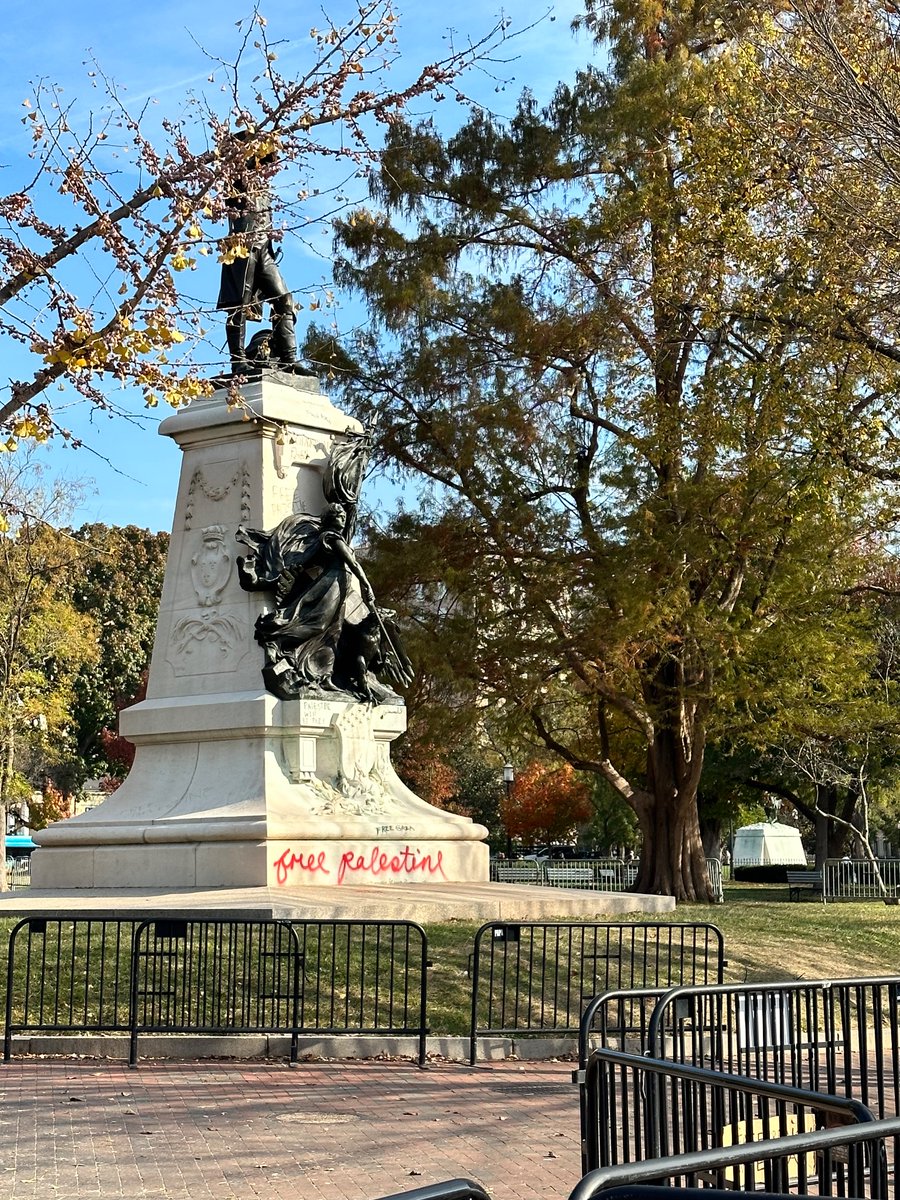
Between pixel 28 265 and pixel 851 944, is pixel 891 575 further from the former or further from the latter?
pixel 28 265

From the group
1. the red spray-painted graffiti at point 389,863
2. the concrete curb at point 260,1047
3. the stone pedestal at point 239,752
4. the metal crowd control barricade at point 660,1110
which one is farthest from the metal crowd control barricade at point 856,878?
the metal crowd control barricade at point 660,1110

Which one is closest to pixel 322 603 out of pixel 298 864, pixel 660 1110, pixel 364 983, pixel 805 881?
pixel 298 864

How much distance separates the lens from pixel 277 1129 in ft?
31.4

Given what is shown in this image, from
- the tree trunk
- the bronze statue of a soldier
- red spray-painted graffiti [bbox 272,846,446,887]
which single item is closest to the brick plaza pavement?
red spray-painted graffiti [bbox 272,846,446,887]

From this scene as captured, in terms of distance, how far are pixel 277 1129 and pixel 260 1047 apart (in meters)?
3.05

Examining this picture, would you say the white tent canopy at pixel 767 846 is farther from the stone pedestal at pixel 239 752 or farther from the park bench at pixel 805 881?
the stone pedestal at pixel 239 752

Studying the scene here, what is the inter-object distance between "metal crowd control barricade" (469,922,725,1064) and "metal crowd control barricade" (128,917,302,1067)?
151 cm

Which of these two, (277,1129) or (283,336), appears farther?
(283,336)

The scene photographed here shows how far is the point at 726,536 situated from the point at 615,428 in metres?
3.21

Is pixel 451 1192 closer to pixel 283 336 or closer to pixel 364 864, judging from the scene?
pixel 364 864

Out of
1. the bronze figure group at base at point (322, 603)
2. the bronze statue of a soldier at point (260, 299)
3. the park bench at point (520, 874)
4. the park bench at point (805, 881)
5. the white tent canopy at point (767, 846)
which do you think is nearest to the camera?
the bronze figure group at base at point (322, 603)

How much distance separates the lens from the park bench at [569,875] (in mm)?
42938

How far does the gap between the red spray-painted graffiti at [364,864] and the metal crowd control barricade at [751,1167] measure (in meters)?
12.5

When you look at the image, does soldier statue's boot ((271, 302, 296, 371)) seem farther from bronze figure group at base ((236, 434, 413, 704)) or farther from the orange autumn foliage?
the orange autumn foliage
